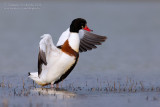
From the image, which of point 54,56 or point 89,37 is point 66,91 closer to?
point 54,56

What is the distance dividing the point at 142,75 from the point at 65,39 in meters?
2.71

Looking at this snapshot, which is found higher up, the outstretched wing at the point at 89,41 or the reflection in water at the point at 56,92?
the outstretched wing at the point at 89,41

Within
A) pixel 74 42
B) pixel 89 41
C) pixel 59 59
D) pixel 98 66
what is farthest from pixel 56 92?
pixel 98 66

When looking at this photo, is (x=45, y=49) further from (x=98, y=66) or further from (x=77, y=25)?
(x=98, y=66)

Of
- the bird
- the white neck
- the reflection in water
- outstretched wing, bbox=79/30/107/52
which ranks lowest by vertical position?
the reflection in water

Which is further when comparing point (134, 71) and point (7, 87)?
point (134, 71)

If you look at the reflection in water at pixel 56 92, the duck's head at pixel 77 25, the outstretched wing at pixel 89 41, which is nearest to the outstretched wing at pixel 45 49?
the reflection in water at pixel 56 92

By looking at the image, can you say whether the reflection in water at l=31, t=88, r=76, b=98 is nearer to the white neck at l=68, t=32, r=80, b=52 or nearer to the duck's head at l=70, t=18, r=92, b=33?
the white neck at l=68, t=32, r=80, b=52

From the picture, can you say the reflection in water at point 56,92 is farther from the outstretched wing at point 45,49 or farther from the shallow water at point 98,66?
the outstretched wing at point 45,49

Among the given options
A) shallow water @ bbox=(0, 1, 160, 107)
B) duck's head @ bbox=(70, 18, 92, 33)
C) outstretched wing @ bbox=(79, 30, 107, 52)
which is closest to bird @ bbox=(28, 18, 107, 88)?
duck's head @ bbox=(70, 18, 92, 33)

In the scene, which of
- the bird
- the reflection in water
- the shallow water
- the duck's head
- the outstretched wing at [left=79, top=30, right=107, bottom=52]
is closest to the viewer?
the shallow water

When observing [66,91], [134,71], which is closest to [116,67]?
[134,71]

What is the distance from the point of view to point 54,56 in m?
9.88

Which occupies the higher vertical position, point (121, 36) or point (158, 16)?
point (158, 16)
